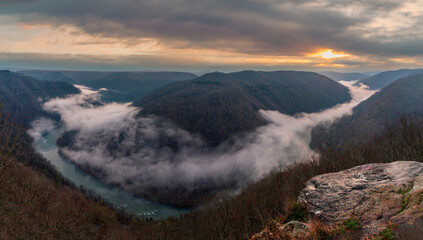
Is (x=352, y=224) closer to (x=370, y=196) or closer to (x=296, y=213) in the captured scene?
(x=370, y=196)

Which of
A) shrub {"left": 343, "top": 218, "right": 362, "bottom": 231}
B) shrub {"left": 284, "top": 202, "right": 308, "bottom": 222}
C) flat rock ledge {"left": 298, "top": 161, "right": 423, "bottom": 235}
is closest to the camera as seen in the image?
flat rock ledge {"left": 298, "top": 161, "right": 423, "bottom": 235}

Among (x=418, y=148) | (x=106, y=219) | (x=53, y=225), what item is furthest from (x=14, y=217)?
(x=106, y=219)

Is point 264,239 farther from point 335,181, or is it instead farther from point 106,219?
point 106,219

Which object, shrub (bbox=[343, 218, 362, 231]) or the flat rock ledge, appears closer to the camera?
the flat rock ledge

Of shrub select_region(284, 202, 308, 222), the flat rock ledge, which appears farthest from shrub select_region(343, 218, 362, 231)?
shrub select_region(284, 202, 308, 222)

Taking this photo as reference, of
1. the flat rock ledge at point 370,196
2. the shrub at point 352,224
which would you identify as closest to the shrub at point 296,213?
the flat rock ledge at point 370,196

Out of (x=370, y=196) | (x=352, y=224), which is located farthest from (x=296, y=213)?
(x=370, y=196)

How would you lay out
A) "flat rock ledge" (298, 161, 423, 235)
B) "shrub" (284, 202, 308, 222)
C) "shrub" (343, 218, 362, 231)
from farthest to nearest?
"shrub" (284, 202, 308, 222) < "shrub" (343, 218, 362, 231) < "flat rock ledge" (298, 161, 423, 235)

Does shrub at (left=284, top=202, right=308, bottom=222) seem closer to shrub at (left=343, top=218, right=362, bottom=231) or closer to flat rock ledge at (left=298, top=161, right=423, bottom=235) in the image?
flat rock ledge at (left=298, top=161, right=423, bottom=235)

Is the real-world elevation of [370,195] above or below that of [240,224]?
above
